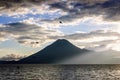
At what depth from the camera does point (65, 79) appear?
154625 mm

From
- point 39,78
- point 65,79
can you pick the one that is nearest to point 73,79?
point 65,79

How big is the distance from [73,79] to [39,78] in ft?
47.8

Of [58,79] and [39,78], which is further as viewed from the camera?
[39,78]

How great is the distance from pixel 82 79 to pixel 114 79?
45.7 feet

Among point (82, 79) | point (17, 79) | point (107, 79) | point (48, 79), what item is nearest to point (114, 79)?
point (107, 79)

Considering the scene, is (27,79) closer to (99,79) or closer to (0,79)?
(0,79)

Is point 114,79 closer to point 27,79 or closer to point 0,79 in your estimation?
point 27,79

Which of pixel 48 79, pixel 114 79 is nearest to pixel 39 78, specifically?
pixel 48 79

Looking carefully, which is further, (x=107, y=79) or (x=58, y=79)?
(x=107, y=79)

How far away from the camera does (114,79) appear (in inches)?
6594

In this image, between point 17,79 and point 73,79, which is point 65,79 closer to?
point 73,79

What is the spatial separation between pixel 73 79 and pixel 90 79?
8.73 m

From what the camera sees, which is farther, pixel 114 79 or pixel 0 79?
pixel 114 79

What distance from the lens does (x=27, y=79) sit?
160750 mm
